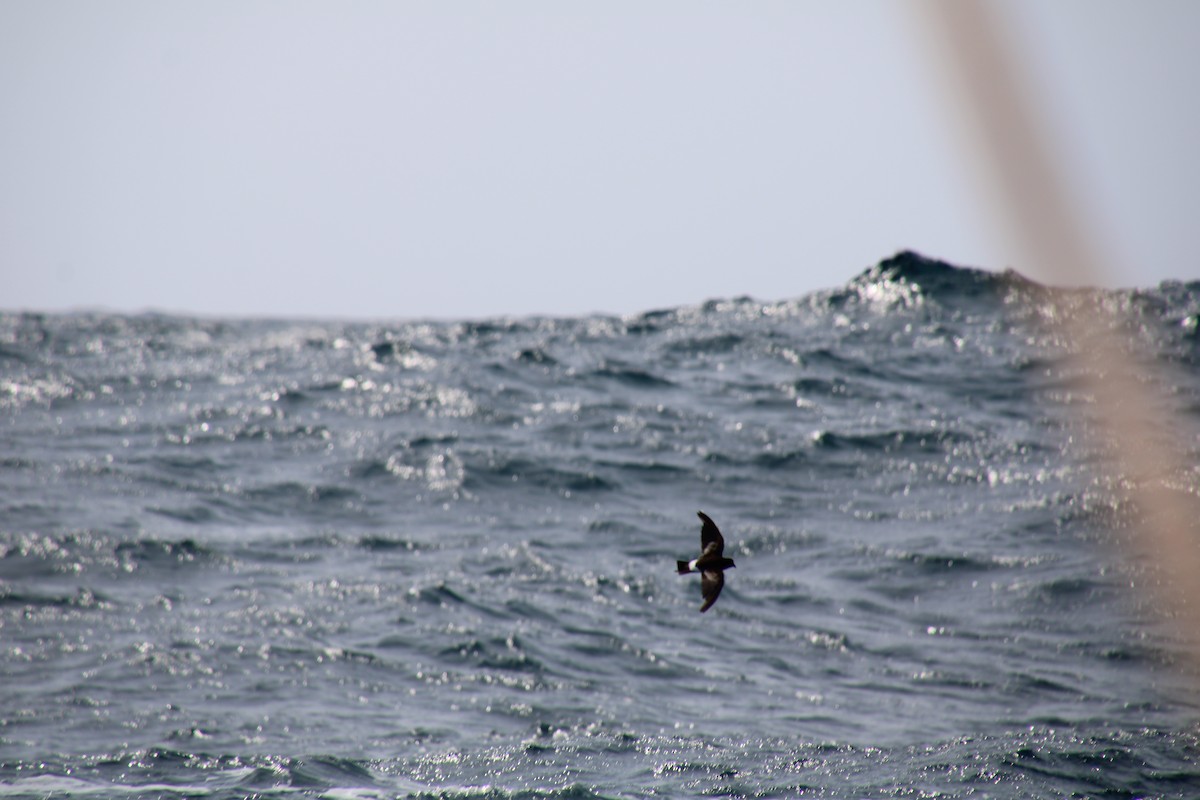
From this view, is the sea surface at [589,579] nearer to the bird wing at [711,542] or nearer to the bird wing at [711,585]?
the bird wing at [711,585]

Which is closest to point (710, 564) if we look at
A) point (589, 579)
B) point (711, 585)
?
point (711, 585)

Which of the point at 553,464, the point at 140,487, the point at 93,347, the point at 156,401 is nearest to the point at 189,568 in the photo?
the point at 140,487

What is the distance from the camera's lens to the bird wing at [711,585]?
9.02m

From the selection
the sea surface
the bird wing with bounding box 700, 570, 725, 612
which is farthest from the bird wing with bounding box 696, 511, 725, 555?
the sea surface

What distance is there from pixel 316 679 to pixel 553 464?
32.6ft

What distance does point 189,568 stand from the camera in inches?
Result: 798

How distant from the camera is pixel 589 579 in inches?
809

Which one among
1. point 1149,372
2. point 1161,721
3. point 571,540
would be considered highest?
point 1149,372

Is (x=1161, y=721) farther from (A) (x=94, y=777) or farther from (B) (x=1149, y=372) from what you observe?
(B) (x=1149, y=372)

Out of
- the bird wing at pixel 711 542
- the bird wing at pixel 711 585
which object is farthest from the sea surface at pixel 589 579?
the bird wing at pixel 711 542

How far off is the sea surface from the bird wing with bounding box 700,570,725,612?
4960 mm

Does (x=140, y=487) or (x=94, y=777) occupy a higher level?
(x=140, y=487)

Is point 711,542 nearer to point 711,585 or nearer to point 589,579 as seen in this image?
point 711,585

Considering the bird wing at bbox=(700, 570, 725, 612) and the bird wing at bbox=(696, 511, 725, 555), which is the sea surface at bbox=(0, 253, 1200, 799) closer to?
the bird wing at bbox=(700, 570, 725, 612)
